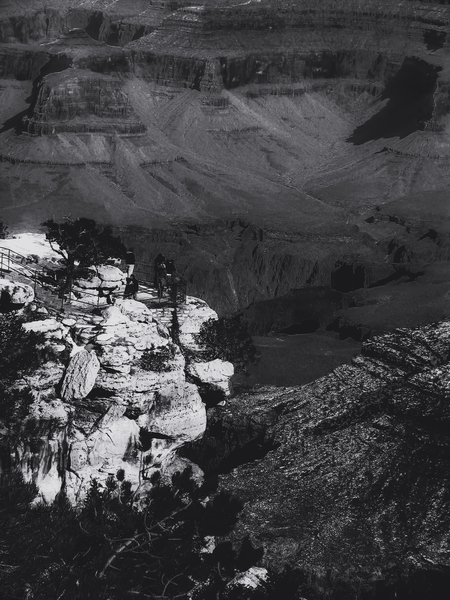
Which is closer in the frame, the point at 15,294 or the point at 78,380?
the point at 78,380

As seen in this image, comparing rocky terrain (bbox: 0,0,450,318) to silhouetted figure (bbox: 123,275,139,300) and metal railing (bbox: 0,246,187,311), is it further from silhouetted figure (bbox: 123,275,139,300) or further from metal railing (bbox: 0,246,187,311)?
silhouetted figure (bbox: 123,275,139,300)

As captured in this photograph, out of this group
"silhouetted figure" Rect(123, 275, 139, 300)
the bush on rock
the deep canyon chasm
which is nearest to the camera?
the bush on rock

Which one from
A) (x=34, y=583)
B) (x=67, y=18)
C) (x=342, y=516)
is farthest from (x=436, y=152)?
(x=34, y=583)

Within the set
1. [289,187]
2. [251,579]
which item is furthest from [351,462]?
[289,187]

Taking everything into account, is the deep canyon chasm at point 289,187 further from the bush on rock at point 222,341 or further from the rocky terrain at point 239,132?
the bush on rock at point 222,341

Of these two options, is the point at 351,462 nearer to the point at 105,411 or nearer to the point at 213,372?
the point at 213,372

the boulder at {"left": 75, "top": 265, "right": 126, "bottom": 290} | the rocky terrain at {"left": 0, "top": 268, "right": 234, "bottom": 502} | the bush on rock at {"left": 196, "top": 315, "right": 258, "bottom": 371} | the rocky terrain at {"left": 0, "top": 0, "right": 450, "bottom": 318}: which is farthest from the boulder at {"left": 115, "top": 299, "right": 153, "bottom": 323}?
the rocky terrain at {"left": 0, "top": 0, "right": 450, "bottom": 318}

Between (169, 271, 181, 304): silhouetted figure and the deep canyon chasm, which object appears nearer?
(169, 271, 181, 304): silhouetted figure
